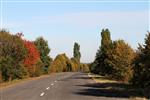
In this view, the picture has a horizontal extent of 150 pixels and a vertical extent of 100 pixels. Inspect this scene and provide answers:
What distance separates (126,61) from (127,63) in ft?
0.98

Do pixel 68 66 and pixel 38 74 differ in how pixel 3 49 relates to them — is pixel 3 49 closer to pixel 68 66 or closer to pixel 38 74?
pixel 38 74

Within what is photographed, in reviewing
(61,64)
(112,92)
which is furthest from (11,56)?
(61,64)

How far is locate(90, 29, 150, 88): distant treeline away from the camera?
30.1m

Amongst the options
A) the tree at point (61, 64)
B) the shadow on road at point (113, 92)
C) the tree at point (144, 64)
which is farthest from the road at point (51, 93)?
the tree at point (61, 64)

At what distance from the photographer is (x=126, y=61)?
180 ft

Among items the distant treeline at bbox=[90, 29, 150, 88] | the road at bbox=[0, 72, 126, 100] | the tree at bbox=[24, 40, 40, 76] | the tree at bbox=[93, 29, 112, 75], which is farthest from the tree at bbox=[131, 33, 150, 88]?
the tree at bbox=[24, 40, 40, 76]

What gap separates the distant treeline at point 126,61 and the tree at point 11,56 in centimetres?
1267

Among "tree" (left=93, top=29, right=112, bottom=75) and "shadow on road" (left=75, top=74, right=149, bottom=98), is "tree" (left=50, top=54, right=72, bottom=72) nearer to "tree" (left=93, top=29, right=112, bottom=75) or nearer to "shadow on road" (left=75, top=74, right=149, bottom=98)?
"tree" (left=93, top=29, right=112, bottom=75)

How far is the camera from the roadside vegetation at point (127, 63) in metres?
30.1

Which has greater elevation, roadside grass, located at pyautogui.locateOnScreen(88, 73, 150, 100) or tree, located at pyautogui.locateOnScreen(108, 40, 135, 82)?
tree, located at pyautogui.locateOnScreen(108, 40, 135, 82)

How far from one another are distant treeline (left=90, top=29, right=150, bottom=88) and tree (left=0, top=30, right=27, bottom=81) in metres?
12.7

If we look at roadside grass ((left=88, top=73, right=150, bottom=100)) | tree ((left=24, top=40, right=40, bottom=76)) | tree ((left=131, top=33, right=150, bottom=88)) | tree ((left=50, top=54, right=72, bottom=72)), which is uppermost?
tree ((left=50, top=54, right=72, bottom=72))

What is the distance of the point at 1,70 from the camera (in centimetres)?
5153

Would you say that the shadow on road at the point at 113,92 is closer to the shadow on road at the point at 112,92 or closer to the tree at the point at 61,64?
the shadow on road at the point at 112,92
